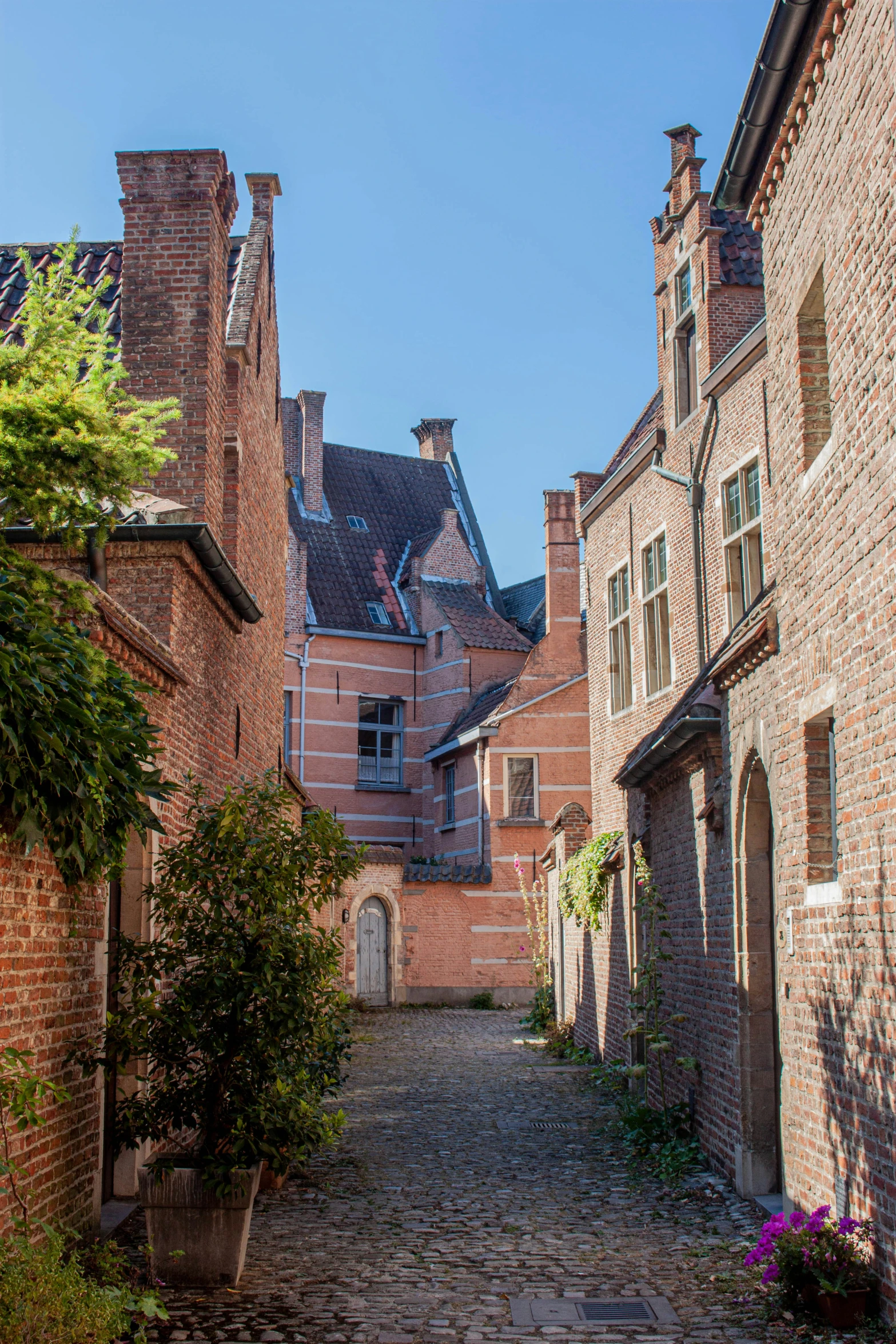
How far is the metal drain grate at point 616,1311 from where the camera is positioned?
5820 mm

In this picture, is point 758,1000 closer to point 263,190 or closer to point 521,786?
point 263,190

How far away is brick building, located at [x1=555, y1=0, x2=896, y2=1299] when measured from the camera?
18.6ft

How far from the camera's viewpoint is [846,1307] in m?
5.32

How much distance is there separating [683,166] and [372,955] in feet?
57.8

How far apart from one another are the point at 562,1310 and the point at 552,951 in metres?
15.5

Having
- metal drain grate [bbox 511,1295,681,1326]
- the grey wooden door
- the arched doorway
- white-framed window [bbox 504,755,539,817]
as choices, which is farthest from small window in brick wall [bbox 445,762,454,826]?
metal drain grate [bbox 511,1295,681,1326]

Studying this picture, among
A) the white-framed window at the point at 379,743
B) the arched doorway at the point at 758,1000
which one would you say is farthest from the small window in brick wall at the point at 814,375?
the white-framed window at the point at 379,743

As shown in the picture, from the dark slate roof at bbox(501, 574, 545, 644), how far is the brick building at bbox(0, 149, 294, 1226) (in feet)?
63.8

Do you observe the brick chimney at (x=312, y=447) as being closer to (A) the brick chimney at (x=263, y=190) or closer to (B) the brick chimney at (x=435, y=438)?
(B) the brick chimney at (x=435, y=438)

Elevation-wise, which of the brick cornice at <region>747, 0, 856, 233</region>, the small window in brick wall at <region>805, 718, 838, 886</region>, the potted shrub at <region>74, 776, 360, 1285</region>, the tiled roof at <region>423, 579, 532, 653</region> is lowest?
the potted shrub at <region>74, 776, 360, 1285</region>

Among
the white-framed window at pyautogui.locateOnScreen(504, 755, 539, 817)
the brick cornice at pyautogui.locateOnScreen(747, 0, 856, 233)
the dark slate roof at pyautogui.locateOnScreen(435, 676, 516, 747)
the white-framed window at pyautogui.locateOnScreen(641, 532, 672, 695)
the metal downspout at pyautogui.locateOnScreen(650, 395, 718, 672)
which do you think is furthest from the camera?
the dark slate roof at pyautogui.locateOnScreen(435, 676, 516, 747)

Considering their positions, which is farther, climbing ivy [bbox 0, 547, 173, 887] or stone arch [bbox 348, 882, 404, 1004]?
stone arch [bbox 348, 882, 404, 1004]

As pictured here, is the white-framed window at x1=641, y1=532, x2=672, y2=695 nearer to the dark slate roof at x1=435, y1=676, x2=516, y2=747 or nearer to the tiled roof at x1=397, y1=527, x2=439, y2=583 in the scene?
the dark slate roof at x1=435, y1=676, x2=516, y2=747

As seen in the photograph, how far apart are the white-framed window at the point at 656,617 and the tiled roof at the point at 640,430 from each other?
164cm
